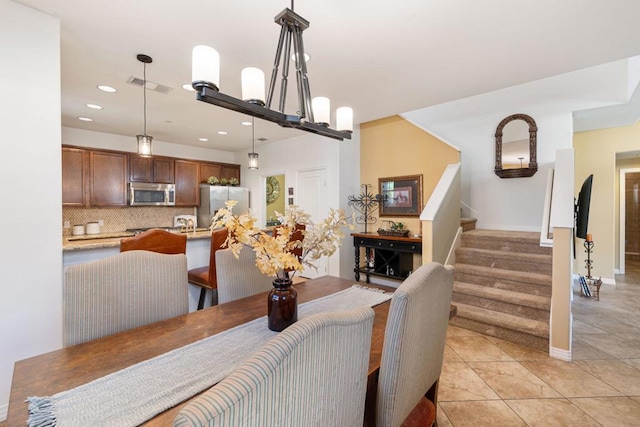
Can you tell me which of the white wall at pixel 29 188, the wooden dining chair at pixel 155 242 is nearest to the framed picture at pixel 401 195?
the wooden dining chair at pixel 155 242

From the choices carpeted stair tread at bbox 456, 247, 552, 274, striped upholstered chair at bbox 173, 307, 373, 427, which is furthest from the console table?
striped upholstered chair at bbox 173, 307, 373, 427

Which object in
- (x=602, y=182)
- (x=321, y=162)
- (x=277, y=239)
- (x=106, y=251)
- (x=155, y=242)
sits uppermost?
(x=321, y=162)

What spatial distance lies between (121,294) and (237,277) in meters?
0.66

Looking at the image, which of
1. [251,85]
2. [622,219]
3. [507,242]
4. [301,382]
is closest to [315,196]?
[507,242]

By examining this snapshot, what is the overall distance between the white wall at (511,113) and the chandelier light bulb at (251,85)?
3.54 m

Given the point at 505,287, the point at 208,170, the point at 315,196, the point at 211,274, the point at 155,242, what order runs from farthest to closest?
1. the point at 208,170
2. the point at 315,196
3. the point at 505,287
4. the point at 211,274
5. the point at 155,242

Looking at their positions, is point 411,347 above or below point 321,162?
below

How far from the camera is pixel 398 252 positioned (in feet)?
13.4

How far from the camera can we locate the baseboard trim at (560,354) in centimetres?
239

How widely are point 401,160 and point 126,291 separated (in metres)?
4.10

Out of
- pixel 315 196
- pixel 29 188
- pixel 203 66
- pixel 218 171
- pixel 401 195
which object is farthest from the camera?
pixel 218 171

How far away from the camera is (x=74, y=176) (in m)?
4.28

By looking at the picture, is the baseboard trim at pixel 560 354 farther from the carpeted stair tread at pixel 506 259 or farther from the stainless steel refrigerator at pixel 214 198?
the stainless steel refrigerator at pixel 214 198

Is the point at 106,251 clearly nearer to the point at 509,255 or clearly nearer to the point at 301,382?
the point at 301,382
